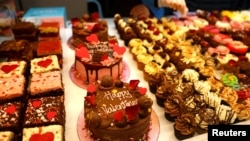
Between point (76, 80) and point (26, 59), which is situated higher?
point (26, 59)

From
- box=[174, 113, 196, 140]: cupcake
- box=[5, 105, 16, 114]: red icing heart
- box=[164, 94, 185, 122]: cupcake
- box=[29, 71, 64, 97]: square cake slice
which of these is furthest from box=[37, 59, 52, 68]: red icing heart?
box=[174, 113, 196, 140]: cupcake

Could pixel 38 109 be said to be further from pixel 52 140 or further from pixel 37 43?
pixel 37 43

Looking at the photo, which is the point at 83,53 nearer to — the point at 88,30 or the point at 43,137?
the point at 88,30

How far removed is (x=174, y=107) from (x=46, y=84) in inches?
33.6

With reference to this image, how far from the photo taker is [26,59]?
7.95ft

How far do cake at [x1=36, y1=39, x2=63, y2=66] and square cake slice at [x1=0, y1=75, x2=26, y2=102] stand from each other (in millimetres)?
383

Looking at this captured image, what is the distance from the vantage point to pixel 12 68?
222 cm

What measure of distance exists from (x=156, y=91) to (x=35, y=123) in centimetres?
84

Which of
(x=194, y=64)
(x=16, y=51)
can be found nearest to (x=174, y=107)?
(x=194, y=64)

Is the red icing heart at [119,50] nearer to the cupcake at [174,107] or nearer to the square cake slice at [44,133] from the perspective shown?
the cupcake at [174,107]

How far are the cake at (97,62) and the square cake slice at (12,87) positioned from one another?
1.45ft

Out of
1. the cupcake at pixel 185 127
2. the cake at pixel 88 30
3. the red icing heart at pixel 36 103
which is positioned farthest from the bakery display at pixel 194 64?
the red icing heart at pixel 36 103

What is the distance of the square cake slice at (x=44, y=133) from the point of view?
1592mm

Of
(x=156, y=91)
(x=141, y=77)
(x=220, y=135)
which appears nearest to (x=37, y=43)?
(x=141, y=77)
